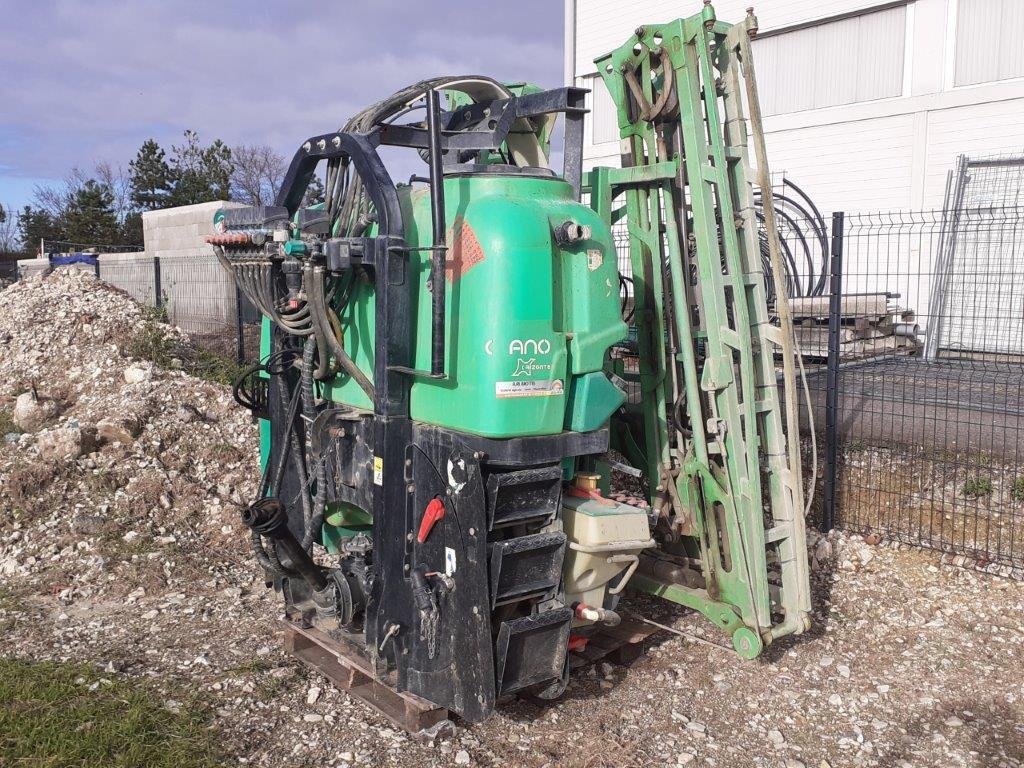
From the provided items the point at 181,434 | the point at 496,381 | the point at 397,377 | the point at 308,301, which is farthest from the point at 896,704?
the point at 181,434

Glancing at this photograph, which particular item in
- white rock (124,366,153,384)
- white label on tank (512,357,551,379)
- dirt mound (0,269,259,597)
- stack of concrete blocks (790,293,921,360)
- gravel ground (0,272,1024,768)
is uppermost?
white label on tank (512,357,551,379)

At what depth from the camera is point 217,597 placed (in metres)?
4.89

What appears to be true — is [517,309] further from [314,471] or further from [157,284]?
[157,284]

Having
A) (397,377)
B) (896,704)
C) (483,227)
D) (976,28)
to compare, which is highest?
(976,28)

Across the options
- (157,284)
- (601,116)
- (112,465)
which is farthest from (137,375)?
(601,116)

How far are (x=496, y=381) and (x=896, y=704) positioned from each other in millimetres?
2365

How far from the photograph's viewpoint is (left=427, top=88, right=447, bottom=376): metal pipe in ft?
9.73

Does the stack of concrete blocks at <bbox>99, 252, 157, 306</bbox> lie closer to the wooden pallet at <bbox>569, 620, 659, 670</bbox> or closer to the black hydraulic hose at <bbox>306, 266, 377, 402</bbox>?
the black hydraulic hose at <bbox>306, 266, 377, 402</bbox>

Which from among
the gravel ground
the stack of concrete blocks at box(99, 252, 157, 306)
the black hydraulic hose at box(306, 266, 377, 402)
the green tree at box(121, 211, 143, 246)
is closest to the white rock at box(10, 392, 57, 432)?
the gravel ground

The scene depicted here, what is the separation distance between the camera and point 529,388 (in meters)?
3.03

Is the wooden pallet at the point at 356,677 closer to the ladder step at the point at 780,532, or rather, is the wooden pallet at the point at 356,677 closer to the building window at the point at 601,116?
the ladder step at the point at 780,532

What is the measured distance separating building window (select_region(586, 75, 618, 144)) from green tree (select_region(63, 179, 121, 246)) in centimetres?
2665

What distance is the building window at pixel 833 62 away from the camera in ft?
38.2

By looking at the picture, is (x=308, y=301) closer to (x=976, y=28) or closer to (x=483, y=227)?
(x=483, y=227)
